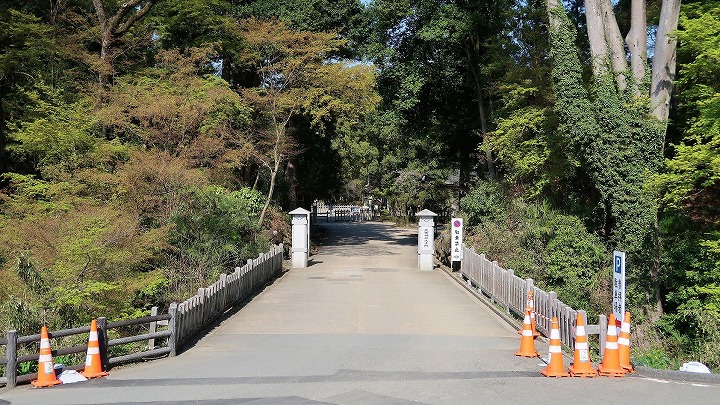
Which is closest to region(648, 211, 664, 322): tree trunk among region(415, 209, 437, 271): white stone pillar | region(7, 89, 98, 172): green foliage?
region(415, 209, 437, 271): white stone pillar

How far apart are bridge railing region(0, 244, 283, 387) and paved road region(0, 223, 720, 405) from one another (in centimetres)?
29

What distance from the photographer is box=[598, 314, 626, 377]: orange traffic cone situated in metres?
8.72

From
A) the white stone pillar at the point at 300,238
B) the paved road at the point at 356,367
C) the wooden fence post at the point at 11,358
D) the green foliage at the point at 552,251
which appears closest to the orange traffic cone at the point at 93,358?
the paved road at the point at 356,367

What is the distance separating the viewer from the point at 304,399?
7617 millimetres

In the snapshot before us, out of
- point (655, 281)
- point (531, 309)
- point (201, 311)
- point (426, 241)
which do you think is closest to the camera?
point (531, 309)

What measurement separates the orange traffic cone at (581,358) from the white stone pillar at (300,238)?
16186 mm

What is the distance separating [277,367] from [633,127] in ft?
38.2

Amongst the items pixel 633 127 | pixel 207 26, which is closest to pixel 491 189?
pixel 633 127

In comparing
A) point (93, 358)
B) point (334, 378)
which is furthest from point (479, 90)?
point (93, 358)

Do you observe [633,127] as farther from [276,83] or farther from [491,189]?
[276,83]

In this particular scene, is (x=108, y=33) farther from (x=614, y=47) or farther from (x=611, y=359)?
(x=611, y=359)

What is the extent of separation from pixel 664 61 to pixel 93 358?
15234 millimetres

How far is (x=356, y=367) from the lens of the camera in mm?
9453

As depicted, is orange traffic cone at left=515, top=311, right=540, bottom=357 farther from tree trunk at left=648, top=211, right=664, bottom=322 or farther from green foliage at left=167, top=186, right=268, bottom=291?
green foliage at left=167, top=186, right=268, bottom=291
